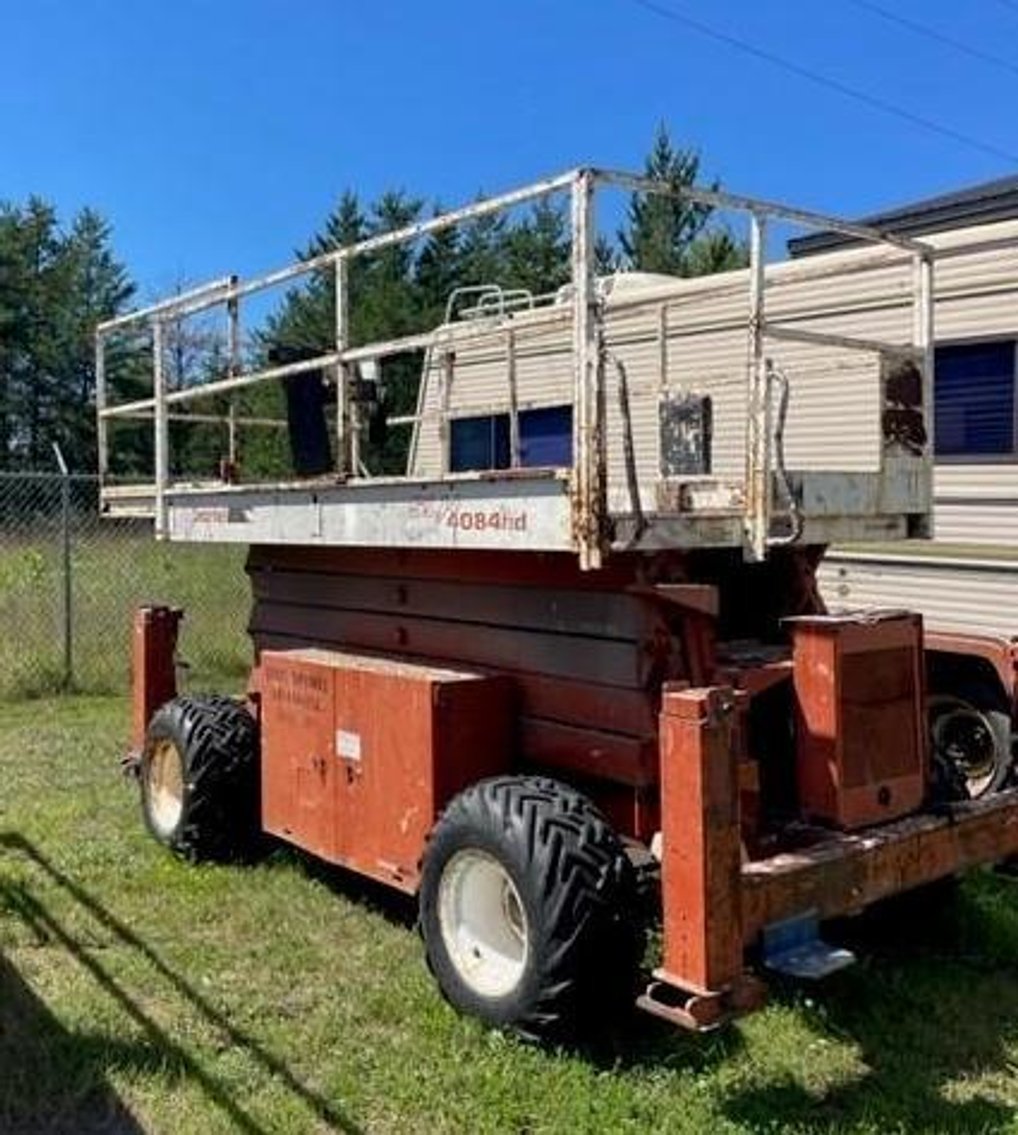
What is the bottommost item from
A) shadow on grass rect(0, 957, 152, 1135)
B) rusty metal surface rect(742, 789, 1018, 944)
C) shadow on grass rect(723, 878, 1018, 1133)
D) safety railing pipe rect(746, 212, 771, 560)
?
shadow on grass rect(723, 878, 1018, 1133)

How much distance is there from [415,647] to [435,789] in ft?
2.61

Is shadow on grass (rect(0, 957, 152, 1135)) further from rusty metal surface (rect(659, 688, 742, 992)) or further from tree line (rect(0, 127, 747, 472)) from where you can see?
tree line (rect(0, 127, 747, 472))

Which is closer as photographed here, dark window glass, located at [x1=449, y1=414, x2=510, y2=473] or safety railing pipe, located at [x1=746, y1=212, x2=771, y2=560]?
safety railing pipe, located at [x1=746, y1=212, x2=771, y2=560]

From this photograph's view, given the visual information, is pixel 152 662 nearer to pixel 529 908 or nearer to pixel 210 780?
pixel 210 780

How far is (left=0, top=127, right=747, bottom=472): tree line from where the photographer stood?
32.9 metres

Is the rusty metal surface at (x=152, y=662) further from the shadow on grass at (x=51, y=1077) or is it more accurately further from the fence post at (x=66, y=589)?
the fence post at (x=66, y=589)

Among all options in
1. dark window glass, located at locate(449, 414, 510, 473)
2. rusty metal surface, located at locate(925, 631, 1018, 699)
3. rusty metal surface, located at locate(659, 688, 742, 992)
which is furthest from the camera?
dark window glass, located at locate(449, 414, 510, 473)

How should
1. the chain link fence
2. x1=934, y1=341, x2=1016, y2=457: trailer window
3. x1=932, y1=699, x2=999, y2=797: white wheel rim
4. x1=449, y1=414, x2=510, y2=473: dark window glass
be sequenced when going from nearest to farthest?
x1=932, y1=699, x2=999, y2=797: white wheel rim → x1=934, y1=341, x2=1016, y2=457: trailer window → x1=449, y1=414, x2=510, y2=473: dark window glass → the chain link fence

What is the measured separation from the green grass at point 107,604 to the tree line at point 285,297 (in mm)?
10895

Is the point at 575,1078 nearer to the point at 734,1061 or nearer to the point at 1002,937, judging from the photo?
the point at 734,1061

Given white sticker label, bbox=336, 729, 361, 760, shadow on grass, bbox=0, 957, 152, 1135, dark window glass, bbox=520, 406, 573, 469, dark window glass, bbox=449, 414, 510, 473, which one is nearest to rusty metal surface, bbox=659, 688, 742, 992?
shadow on grass, bbox=0, 957, 152, 1135

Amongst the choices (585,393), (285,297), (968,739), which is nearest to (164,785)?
(585,393)

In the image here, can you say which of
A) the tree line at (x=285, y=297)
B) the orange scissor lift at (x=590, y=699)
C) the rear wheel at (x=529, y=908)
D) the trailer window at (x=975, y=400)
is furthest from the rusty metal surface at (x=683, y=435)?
the tree line at (x=285, y=297)

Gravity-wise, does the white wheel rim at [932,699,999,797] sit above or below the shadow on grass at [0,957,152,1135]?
above
